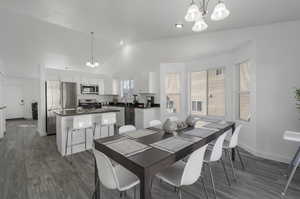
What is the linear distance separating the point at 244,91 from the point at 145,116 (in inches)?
113

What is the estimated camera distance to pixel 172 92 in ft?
14.7

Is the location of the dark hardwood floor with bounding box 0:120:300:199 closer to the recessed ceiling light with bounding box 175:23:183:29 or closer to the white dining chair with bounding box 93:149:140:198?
the white dining chair with bounding box 93:149:140:198

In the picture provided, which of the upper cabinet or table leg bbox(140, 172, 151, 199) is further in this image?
the upper cabinet

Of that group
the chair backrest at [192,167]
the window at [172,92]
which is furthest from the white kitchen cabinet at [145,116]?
the chair backrest at [192,167]

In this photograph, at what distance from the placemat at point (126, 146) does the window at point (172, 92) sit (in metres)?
2.95

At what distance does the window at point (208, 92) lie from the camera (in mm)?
3830

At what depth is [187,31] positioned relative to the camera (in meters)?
3.64

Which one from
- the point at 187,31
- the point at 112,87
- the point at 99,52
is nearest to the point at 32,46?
the point at 99,52

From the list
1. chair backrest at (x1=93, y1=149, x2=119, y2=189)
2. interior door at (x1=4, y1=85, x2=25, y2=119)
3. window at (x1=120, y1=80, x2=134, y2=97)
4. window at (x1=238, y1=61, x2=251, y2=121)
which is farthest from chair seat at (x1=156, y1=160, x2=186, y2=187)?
interior door at (x1=4, y1=85, x2=25, y2=119)

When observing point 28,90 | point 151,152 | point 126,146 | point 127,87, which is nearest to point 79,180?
point 126,146

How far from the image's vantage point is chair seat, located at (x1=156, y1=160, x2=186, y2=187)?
1.45 m

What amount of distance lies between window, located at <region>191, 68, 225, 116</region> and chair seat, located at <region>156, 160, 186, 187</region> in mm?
2677

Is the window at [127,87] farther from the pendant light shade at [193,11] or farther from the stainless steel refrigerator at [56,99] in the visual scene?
the pendant light shade at [193,11]

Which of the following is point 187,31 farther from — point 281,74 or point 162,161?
point 162,161
